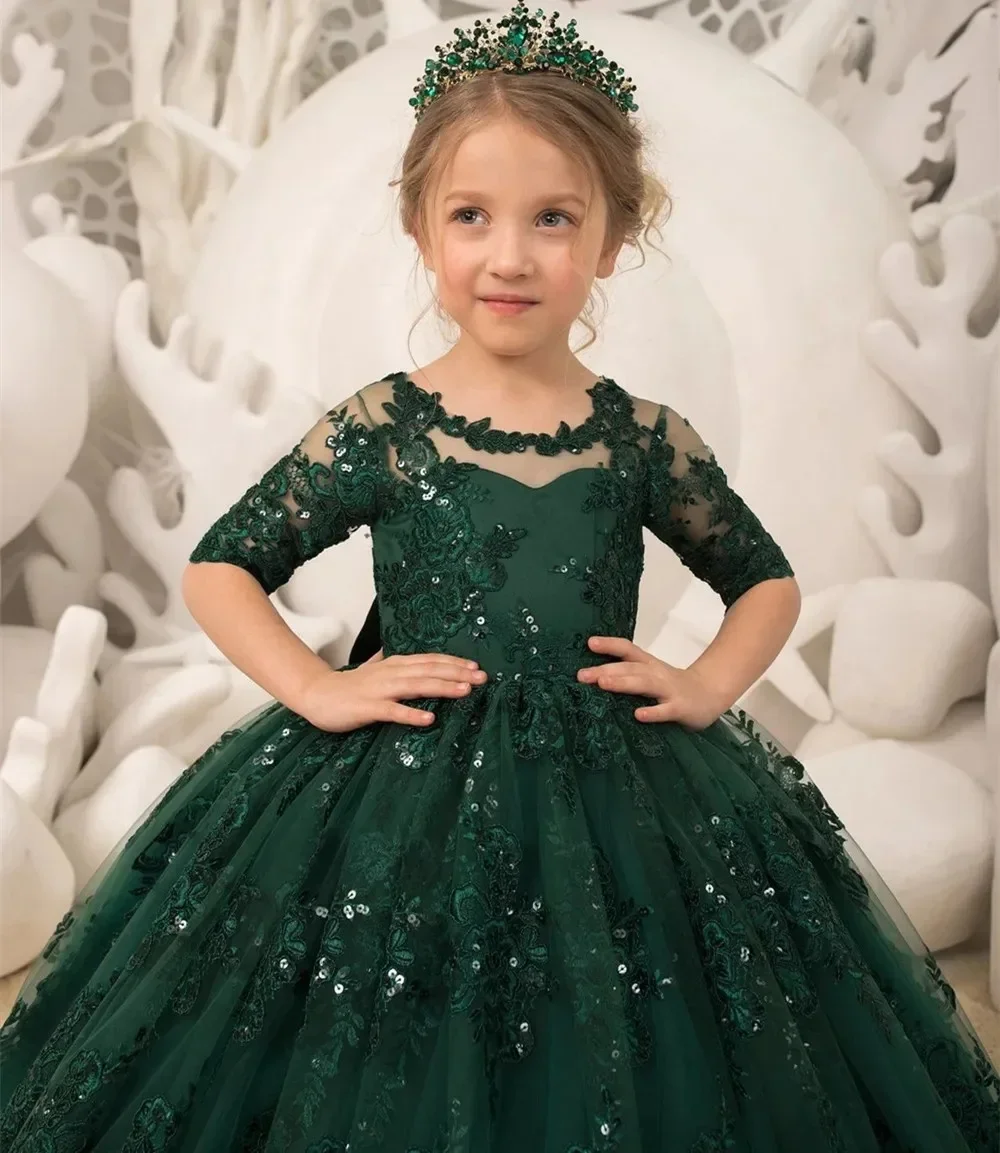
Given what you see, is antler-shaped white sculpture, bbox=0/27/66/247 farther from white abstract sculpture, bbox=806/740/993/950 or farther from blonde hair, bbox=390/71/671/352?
white abstract sculpture, bbox=806/740/993/950

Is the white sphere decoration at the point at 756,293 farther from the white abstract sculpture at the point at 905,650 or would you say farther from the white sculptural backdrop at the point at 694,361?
the white abstract sculpture at the point at 905,650

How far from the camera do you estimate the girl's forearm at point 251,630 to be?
1.21 meters

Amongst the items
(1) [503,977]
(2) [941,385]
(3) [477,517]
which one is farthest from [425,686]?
(2) [941,385]

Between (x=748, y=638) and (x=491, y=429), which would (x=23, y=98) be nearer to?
(x=491, y=429)

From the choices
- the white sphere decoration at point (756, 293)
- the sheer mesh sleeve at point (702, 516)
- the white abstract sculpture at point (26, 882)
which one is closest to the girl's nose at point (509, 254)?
the sheer mesh sleeve at point (702, 516)

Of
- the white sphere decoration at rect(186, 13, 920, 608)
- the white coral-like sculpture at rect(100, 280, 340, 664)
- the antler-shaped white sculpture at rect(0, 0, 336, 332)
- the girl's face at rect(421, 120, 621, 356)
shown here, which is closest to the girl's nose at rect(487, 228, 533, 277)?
the girl's face at rect(421, 120, 621, 356)

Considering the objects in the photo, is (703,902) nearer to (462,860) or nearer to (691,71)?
(462,860)

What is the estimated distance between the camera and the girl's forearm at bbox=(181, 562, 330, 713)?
3.98 feet

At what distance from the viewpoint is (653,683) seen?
1.18m

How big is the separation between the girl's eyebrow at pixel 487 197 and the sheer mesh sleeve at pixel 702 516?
24cm

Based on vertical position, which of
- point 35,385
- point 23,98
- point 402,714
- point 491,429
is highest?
point 23,98

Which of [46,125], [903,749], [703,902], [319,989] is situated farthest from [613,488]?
[46,125]

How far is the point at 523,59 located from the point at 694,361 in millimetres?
827

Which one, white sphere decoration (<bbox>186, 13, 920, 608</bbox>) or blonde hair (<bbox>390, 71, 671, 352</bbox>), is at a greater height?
white sphere decoration (<bbox>186, 13, 920, 608</bbox>)
